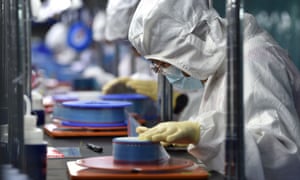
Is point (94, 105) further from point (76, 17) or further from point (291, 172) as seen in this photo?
point (76, 17)

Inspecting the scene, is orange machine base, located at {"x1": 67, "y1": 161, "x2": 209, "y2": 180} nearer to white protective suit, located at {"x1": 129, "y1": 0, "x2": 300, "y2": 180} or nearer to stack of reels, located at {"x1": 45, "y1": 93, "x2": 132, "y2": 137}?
white protective suit, located at {"x1": 129, "y1": 0, "x2": 300, "y2": 180}

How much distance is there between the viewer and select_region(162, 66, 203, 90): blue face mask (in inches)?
83.9

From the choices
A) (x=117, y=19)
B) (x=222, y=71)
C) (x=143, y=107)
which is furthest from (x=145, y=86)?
(x=222, y=71)

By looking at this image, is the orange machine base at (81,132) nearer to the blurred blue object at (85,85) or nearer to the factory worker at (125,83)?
the factory worker at (125,83)

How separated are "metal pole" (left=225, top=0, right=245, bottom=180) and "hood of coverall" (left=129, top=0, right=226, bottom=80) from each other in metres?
0.52

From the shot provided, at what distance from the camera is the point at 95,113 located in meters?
2.92

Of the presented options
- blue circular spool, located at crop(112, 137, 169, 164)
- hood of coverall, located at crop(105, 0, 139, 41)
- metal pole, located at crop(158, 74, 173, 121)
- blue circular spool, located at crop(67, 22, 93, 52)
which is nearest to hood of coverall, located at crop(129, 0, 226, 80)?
blue circular spool, located at crop(112, 137, 169, 164)

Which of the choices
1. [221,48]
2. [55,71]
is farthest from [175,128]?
[55,71]

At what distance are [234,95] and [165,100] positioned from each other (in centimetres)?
147

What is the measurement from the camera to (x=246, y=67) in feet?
6.82

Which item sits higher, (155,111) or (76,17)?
(76,17)

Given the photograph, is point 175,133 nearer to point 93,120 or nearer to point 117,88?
point 93,120

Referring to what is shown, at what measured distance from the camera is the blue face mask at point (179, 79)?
2.13 m

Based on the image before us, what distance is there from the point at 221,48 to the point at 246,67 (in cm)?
11
